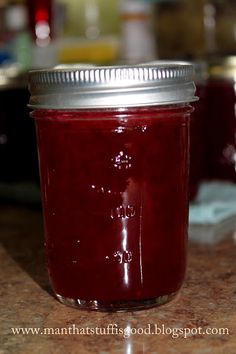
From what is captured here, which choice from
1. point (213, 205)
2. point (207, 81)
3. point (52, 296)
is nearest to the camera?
point (52, 296)

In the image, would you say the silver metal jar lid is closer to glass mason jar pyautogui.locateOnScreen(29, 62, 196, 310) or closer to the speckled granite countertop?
glass mason jar pyautogui.locateOnScreen(29, 62, 196, 310)

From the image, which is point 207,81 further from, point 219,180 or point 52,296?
point 52,296

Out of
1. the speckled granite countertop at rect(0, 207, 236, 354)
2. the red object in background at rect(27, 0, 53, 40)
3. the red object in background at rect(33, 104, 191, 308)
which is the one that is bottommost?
the speckled granite countertop at rect(0, 207, 236, 354)

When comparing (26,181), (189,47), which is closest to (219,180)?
(26,181)

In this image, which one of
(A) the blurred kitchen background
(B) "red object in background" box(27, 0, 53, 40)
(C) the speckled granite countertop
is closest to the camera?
(C) the speckled granite countertop

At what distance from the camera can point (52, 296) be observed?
77cm

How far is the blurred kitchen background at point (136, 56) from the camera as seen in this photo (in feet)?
3.94

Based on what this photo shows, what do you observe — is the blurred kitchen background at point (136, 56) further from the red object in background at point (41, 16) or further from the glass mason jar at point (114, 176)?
the glass mason jar at point (114, 176)

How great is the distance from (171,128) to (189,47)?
41.3 inches

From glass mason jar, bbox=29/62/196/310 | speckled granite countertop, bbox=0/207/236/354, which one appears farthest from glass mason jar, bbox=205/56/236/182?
glass mason jar, bbox=29/62/196/310

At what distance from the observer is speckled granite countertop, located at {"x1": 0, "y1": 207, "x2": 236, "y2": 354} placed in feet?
2.07

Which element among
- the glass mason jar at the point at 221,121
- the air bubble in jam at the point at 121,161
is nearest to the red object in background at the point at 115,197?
the air bubble in jam at the point at 121,161

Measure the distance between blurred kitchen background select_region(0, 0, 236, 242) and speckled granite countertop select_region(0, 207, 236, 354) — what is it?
20 centimetres

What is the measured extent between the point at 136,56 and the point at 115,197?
0.95 meters
